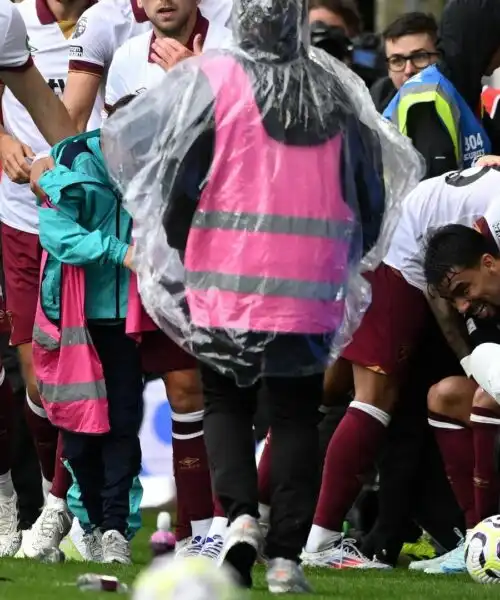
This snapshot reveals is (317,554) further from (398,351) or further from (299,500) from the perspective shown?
(299,500)

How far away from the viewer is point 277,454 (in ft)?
19.4

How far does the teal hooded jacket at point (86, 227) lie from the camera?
7199 mm

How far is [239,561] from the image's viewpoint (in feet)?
18.7

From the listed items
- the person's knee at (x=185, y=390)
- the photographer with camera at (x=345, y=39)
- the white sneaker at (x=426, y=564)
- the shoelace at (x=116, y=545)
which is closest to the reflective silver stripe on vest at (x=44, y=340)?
the person's knee at (x=185, y=390)

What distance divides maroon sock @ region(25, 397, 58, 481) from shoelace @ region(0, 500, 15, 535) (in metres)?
0.31

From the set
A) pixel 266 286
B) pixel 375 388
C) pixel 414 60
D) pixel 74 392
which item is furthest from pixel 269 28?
pixel 414 60

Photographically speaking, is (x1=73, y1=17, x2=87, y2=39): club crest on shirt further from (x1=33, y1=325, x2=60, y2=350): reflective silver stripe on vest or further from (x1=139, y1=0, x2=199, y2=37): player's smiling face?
(x1=33, y1=325, x2=60, y2=350): reflective silver stripe on vest

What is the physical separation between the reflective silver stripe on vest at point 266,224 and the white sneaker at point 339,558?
7.27 ft

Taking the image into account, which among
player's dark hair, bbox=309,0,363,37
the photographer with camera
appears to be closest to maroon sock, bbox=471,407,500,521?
the photographer with camera

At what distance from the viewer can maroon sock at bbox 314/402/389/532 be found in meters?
7.75

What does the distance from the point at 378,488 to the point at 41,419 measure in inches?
60.9

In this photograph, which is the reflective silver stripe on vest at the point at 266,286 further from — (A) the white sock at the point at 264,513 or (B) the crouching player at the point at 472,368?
(A) the white sock at the point at 264,513

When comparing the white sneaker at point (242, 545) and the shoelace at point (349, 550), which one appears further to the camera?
the shoelace at point (349, 550)

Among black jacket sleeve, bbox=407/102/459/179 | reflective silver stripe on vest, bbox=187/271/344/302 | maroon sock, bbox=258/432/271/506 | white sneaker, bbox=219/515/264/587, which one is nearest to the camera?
white sneaker, bbox=219/515/264/587
